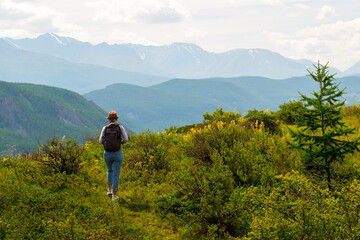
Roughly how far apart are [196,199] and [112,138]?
114 inches

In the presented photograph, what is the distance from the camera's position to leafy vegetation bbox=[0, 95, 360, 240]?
4164mm

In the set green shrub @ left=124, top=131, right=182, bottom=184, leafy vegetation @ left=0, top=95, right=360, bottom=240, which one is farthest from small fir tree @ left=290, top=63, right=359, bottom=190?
green shrub @ left=124, top=131, right=182, bottom=184

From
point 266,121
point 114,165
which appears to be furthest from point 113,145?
point 266,121

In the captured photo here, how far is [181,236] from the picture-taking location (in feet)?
18.2

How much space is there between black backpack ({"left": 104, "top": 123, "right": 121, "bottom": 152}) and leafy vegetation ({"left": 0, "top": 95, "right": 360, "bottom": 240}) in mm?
1262

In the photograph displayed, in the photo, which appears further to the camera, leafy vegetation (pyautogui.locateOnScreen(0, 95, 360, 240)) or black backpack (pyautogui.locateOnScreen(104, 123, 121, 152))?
black backpack (pyautogui.locateOnScreen(104, 123, 121, 152))

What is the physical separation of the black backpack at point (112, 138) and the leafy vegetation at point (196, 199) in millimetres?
1262

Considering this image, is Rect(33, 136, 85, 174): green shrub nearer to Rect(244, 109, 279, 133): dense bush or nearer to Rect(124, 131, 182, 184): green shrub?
Rect(124, 131, 182, 184): green shrub

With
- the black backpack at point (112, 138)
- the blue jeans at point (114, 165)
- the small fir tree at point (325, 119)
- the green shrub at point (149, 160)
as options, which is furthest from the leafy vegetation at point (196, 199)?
the black backpack at point (112, 138)

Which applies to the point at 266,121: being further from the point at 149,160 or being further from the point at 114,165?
the point at 114,165

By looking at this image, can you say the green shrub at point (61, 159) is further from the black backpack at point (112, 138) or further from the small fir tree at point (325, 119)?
the small fir tree at point (325, 119)

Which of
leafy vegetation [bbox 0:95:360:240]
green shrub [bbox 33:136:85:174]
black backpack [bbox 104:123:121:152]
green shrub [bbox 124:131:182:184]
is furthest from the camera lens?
green shrub [bbox 124:131:182:184]

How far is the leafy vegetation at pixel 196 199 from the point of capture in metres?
4.16

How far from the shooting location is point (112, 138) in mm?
7660
